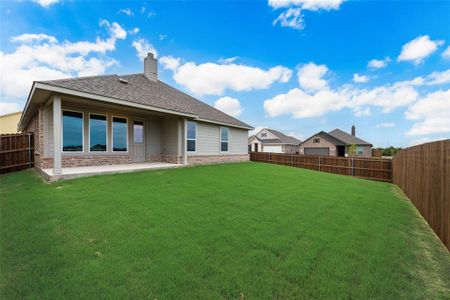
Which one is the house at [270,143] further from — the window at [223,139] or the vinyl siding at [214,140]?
the window at [223,139]

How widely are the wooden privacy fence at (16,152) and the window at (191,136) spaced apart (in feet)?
27.5

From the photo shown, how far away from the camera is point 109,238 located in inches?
128

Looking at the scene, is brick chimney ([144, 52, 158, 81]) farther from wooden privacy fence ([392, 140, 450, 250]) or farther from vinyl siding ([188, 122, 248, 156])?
wooden privacy fence ([392, 140, 450, 250])

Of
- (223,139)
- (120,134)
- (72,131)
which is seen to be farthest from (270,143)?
(72,131)

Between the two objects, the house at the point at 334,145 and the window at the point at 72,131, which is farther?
the house at the point at 334,145

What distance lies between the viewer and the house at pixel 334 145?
3025 centimetres

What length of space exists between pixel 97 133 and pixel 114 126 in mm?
821

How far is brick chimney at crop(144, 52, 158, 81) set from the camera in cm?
1408

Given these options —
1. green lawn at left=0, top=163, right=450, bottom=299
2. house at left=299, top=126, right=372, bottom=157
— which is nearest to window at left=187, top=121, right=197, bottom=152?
green lawn at left=0, top=163, right=450, bottom=299

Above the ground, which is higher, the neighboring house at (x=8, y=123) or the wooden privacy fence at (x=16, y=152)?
the neighboring house at (x=8, y=123)

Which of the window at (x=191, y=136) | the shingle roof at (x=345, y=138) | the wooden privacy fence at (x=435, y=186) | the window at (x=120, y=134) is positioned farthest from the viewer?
the shingle roof at (x=345, y=138)

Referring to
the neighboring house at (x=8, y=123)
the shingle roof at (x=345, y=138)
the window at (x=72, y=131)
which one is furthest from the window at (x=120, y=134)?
the shingle roof at (x=345, y=138)

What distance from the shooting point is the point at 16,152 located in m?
10.8

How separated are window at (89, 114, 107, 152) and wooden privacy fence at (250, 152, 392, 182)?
1350 cm
